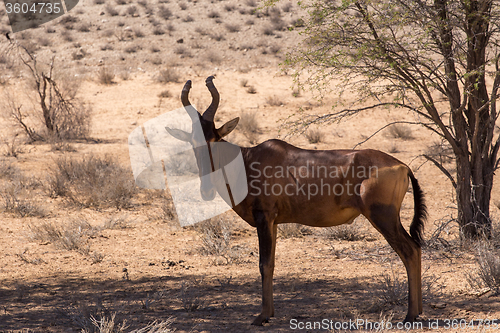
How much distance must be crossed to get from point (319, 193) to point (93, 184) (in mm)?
7521

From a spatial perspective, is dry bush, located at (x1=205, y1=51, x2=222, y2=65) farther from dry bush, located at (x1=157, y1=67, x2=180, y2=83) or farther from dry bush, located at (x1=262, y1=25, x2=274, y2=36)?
dry bush, located at (x1=262, y1=25, x2=274, y2=36)

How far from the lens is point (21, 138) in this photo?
15.0 meters

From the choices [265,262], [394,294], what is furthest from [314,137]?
[265,262]

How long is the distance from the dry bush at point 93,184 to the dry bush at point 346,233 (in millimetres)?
4474

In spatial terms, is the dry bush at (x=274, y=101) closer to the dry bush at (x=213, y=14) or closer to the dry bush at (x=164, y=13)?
the dry bush at (x=213, y=14)

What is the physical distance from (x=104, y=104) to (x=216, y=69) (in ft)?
→ 20.9

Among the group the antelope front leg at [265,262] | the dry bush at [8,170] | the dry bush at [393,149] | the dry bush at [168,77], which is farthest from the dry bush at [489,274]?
the dry bush at [168,77]

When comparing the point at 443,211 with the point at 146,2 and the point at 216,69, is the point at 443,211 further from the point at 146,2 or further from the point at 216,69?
the point at 146,2

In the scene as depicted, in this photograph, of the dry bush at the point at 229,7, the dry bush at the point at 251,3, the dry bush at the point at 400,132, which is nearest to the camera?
the dry bush at the point at 400,132

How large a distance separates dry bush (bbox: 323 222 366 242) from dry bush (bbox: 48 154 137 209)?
4.47 metres

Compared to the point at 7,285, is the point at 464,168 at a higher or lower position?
higher

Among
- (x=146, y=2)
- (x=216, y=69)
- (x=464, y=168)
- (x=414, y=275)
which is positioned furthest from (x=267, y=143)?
(x=146, y=2)

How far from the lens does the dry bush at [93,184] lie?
1020cm

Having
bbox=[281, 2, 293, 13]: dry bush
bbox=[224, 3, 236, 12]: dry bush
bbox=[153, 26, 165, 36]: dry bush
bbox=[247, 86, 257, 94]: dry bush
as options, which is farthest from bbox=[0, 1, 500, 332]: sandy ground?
bbox=[224, 3, 236, 12]: dry bush
